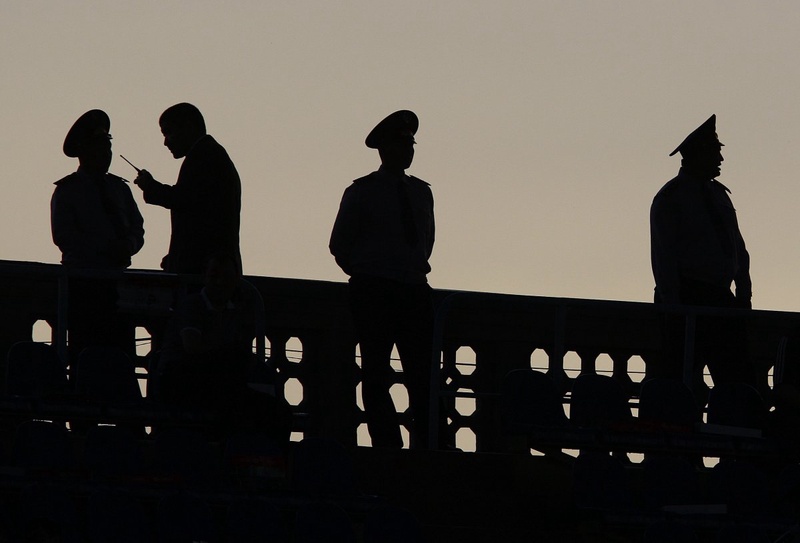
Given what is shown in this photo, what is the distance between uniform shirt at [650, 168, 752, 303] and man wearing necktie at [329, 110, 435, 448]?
1355 millimetres

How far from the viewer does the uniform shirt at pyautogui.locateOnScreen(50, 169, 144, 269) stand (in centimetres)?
1442

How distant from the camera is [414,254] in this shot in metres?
14.4

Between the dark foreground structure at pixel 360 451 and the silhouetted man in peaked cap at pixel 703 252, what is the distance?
0.16m

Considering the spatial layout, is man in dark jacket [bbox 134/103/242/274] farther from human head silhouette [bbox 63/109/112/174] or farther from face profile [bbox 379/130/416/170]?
face profile [bbox 379/130/416/170]

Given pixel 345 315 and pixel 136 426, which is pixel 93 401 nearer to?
pixel 136 426

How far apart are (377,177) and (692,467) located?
2.37 metres

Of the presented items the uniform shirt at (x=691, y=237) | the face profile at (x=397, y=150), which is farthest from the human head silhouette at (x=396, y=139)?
the uniform shirt at (x=691, y=237)

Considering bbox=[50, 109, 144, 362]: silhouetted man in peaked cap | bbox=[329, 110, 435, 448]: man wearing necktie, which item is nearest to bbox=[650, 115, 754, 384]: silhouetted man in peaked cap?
bbox=[329, 110, 435, 448]: man wearing necktie

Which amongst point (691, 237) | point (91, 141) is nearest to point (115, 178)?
point (91, 141)

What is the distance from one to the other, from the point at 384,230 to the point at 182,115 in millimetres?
1268

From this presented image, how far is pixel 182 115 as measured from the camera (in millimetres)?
14281

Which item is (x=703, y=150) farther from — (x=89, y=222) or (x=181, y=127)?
(x=89, y=222)

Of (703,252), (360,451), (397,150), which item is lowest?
(360,451)

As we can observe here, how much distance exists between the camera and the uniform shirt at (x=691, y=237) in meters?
15.0
